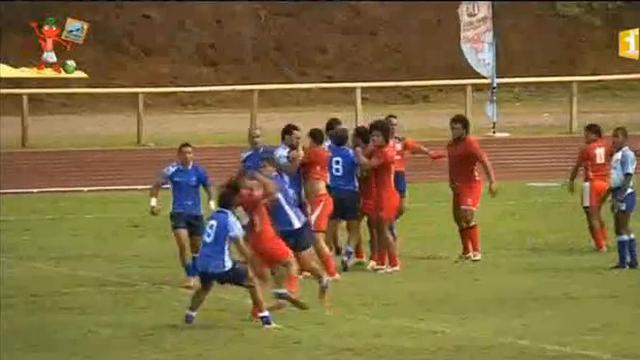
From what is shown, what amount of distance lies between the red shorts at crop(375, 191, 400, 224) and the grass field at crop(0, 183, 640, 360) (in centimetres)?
63

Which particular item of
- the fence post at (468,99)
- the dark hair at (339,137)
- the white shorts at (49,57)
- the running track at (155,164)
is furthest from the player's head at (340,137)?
the white shorts at (49,57)

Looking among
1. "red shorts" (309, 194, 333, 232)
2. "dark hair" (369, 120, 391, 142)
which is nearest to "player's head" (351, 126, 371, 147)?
"dark hair" (369, 120, 391, 142)

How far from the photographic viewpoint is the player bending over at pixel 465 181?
17391 mm

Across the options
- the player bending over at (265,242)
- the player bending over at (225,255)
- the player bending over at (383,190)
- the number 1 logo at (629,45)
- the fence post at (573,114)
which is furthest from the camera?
the fence post at (573,114)

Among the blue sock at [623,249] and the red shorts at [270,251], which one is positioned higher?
the red shorts at [270,251]

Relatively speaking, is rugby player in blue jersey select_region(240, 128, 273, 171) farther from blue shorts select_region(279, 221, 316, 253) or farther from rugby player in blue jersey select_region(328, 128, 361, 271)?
rugby player in blue jersey select_region(328, 128, 361, 271)

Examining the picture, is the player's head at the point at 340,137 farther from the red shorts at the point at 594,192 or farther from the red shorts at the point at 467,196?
the red shorts at the point at 594,192

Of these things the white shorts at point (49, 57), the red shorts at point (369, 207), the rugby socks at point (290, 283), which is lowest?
the rugby socks at point (290, 283)

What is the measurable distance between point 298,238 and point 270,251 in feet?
3.30

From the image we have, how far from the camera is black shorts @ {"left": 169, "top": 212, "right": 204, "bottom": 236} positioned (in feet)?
52.7

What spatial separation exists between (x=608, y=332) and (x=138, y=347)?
3552 millimetres

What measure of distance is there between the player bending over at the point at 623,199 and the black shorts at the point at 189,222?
4.44m

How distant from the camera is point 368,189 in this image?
17.1 m

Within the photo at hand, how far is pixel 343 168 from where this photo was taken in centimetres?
1688
